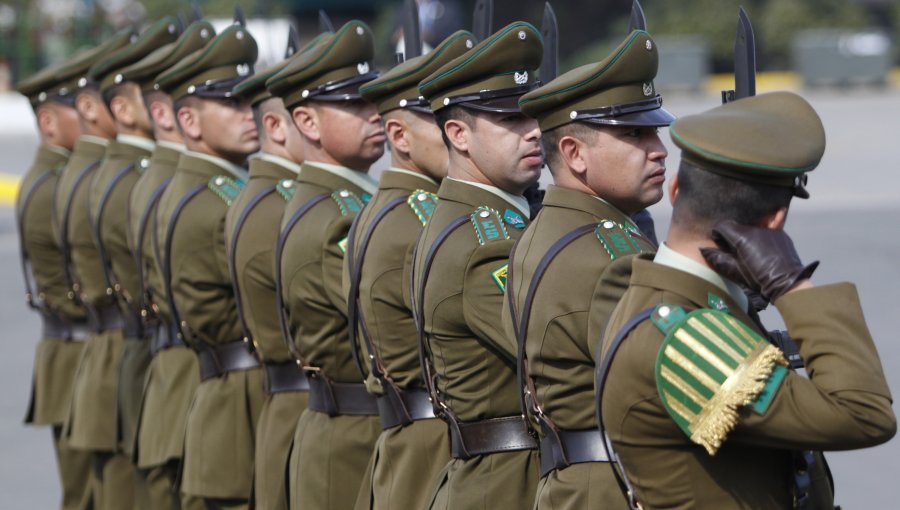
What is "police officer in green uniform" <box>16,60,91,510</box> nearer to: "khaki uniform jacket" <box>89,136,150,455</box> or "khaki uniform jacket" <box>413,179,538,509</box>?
"khaki uniform jacket" <box>89,136,150,455</box>

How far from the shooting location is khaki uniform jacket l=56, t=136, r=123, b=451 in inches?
261

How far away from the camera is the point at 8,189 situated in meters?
20.2

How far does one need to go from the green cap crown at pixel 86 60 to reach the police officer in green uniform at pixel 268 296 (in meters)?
1.99

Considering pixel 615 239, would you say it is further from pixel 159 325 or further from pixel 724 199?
pixel 159 325

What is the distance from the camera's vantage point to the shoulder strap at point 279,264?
488cm

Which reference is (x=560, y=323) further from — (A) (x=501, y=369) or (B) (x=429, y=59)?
(B) (x=429, y=59)

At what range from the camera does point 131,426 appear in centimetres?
647

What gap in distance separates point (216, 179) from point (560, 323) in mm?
2584

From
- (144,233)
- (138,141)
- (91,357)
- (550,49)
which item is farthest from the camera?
(91,357)

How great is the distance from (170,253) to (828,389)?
3.34m

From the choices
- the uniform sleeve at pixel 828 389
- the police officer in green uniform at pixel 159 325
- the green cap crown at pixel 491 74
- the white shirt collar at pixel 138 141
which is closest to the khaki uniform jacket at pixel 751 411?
the uniform sleeve at pixel 828 389

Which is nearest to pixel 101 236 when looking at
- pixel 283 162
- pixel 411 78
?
pixel 283 162

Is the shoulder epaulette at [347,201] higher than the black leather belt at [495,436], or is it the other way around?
the shoulder epaulette at [347,201]

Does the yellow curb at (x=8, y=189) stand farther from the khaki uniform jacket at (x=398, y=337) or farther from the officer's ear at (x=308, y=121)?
the khaki uniform jacket at (x=398, y=337)
